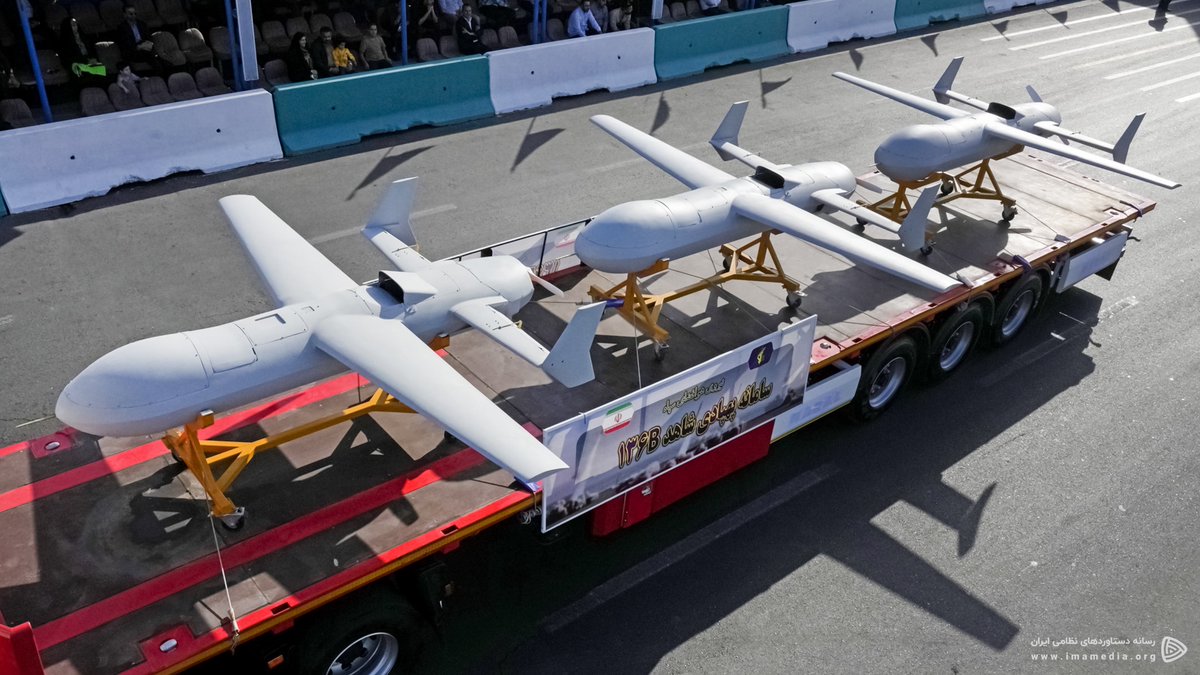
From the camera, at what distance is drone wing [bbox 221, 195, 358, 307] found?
982 centimetres

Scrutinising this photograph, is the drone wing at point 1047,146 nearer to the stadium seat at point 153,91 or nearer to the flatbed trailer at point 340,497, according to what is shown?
the flatbed trailer at point 340,497

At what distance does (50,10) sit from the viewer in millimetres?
19281

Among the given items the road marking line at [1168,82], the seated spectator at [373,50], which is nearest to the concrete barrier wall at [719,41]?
the seated spectator at [373,50]

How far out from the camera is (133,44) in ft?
62.5

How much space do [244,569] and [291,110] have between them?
1298cm

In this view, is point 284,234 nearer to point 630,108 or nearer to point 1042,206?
point 1042,206

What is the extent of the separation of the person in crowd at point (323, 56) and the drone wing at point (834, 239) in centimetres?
1152

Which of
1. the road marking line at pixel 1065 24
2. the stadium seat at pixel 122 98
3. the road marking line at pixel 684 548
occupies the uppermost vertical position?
the stadium seat at pixel 122 98

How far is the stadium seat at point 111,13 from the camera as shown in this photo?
→ 19.9m

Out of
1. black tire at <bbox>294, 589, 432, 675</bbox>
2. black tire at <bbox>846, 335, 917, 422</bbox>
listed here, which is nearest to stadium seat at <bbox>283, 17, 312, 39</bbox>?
black tire at <bbox>846, 335, 917, 422</bbox>

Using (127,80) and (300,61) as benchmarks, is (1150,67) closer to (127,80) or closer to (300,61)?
(300,61)

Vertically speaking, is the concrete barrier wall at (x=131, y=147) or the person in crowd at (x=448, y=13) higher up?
the person in crowd at (x=448, y=13)

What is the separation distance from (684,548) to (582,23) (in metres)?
16.8

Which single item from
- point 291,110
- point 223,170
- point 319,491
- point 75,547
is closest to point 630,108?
point 291,110
